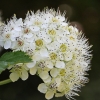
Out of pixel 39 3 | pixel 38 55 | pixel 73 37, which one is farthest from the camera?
pixel 39 3

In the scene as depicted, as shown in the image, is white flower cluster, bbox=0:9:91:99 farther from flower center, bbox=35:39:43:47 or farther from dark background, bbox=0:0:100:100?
dark background, bbox=0:0:100:100

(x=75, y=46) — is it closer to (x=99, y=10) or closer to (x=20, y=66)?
(x=20, y=66)

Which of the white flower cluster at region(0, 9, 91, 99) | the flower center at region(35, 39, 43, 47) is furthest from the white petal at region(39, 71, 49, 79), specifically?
the flower center at region(35, 39, 43, 47)

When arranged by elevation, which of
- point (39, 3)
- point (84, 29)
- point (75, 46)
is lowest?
point (75, 46)

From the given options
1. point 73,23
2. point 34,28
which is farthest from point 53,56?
point 73,23

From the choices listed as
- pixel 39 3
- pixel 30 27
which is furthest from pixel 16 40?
pixel 39 3

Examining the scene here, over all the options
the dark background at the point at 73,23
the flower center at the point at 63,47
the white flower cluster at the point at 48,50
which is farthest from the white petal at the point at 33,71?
the dark background at the point at 73,23
